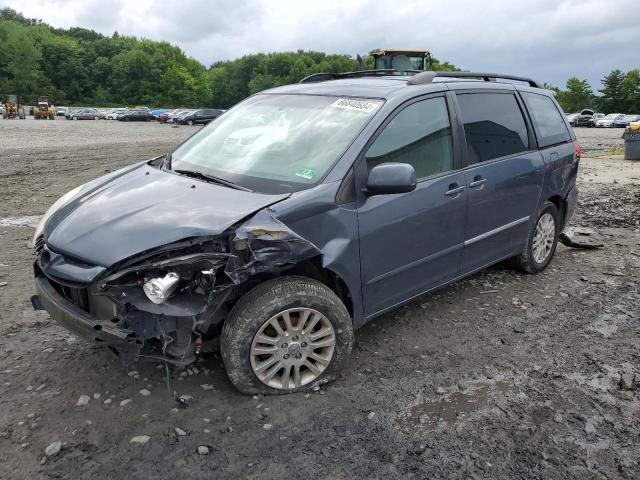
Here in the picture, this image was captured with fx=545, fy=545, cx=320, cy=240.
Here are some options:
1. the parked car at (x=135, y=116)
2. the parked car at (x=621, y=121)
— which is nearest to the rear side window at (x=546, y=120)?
the parked car at (x=621, y=121)

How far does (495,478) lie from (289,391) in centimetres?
123

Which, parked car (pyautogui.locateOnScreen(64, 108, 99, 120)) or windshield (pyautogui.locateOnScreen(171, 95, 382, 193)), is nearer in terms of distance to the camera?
windshield (pyautogui.locateOnScreen(171, 95, 382, 193))

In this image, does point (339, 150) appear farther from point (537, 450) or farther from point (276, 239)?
point (537, 450)

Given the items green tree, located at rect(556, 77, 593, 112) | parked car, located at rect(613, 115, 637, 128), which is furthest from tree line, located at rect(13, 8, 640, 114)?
parked car, located at rect(613, 115, 637, 128)

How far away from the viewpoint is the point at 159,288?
9.07 ft

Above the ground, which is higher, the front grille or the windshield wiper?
the windshield wiper

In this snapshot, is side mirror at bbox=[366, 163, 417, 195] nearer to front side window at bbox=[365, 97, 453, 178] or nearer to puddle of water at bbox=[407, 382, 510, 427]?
front side window at bbox=[365, 97, 453, 178]

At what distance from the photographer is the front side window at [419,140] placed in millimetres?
3592

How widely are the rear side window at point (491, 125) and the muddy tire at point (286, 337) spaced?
1.78 m

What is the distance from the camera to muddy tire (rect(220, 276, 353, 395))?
3025mm

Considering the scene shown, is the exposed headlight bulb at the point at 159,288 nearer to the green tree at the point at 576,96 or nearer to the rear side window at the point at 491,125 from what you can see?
the rear side window at the point at 491,125

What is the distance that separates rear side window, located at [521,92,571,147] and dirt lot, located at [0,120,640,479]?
4.99 ft

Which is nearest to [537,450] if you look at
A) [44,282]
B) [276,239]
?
[276,239]

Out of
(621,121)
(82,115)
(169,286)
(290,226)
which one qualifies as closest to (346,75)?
(290,226)
